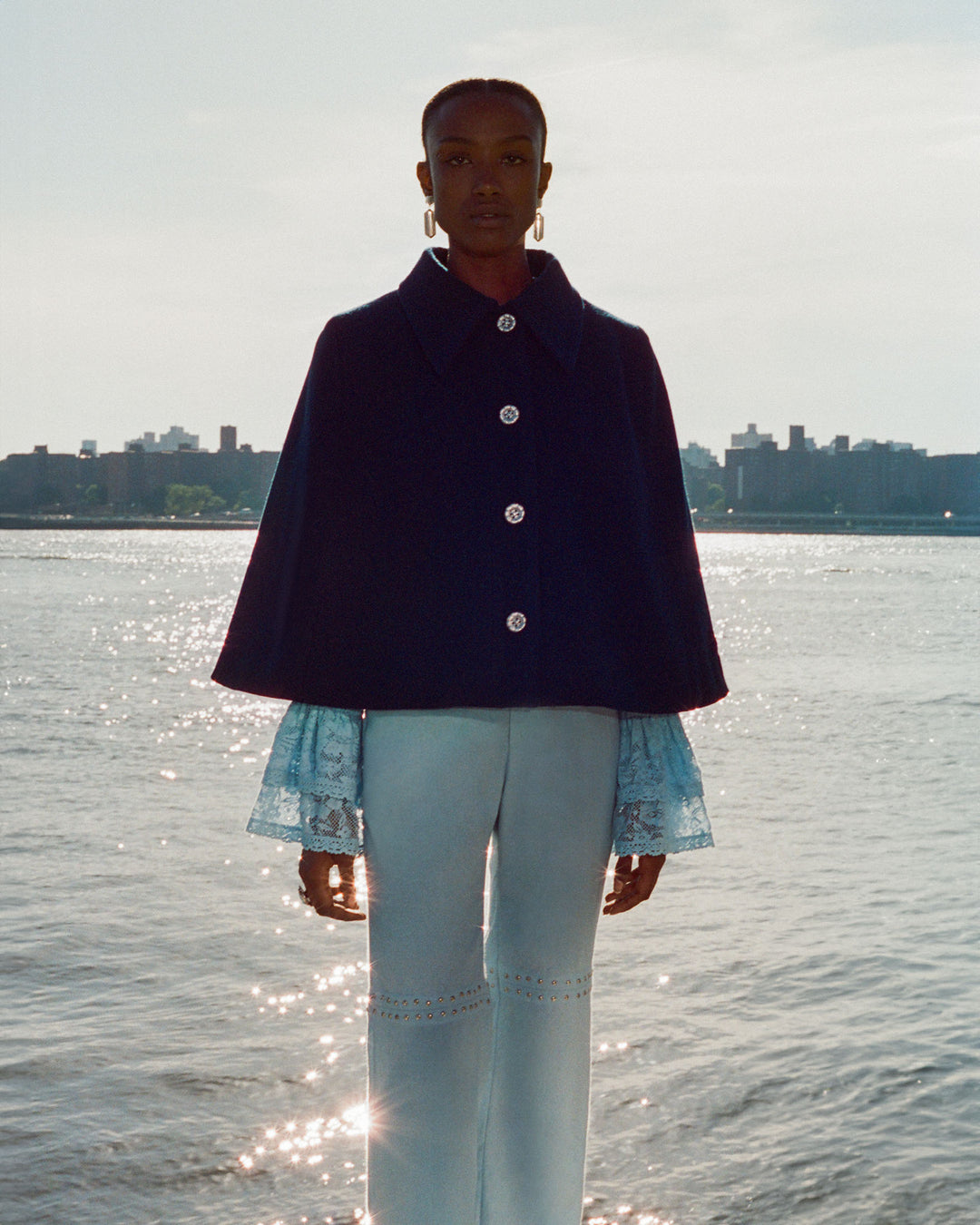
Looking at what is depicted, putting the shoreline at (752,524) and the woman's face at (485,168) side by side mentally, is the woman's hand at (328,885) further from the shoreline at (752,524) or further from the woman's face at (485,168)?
the shoreline at (752,524)

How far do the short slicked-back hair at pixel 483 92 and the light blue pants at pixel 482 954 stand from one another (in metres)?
0.91

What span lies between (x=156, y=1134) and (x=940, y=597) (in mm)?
37754

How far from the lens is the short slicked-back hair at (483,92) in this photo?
2305 millimetres

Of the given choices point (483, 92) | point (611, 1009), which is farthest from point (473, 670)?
point (611, 1009)

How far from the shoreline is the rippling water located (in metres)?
144

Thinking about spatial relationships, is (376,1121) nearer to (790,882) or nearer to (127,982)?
(127,982)

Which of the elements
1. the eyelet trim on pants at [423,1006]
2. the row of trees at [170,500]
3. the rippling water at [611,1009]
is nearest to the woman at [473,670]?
the eyelet trim on pants at [423,1006]

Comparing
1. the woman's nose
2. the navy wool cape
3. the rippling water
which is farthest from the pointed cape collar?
the rippling water

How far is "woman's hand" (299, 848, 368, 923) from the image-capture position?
91.9 inches

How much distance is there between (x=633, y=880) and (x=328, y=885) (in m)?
0.49

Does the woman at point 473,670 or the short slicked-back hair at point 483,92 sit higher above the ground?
the short slicked-back hair at point 483,92

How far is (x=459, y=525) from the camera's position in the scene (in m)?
2.34

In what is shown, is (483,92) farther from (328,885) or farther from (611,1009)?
(611,1009)

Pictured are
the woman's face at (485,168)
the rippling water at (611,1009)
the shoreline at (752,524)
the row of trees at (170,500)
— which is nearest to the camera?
the woman's face at (485,168)
